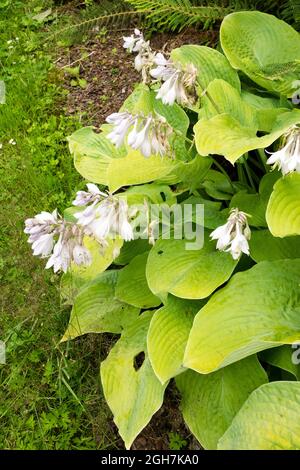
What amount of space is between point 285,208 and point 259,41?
101cm

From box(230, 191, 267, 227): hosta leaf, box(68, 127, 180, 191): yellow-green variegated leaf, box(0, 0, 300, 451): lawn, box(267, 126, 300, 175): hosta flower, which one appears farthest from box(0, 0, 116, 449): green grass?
box(267, 126, 300, 175): hosta flower

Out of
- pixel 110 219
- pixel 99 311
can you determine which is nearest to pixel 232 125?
pixel 110 219

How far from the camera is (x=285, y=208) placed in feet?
6.29

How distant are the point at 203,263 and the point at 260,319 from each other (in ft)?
1.11

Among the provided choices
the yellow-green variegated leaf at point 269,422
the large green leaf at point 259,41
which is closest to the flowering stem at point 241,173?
the large green leaf at point 259,41

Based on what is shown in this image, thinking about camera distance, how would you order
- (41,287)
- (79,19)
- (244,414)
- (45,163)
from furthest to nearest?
(79,19) → (45,163) → (41,287) → (244,414)

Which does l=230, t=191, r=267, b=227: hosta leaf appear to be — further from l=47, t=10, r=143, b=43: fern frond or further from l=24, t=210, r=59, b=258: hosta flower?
l=47, t=10, r=143, b=43: fern frond

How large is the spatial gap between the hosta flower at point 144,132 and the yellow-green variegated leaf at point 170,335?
23.1 inches

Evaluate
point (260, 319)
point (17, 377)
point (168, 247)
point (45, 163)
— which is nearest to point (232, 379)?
point (260, 319)

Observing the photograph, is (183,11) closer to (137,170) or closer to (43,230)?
(137,170)

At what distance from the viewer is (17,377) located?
2.52 metres

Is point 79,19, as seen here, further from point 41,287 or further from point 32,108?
point 41,287

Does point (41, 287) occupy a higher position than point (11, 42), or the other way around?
point (11, 42)

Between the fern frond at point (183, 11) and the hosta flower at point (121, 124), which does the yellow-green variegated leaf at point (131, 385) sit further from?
the fern frond at point (183, 11)
